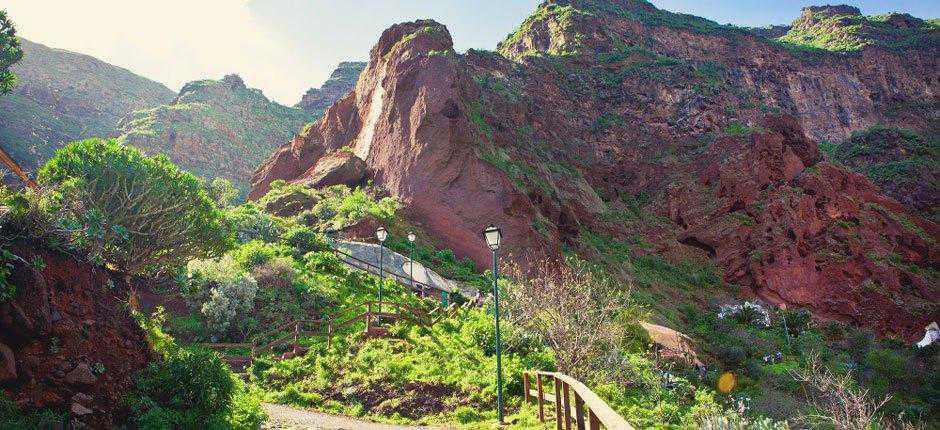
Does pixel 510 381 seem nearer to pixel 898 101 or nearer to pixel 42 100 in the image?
pixel 898 101

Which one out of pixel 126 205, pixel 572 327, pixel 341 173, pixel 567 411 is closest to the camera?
pixel 567 411

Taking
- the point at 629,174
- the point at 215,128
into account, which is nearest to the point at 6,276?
the point at 629,174

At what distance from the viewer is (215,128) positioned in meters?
90.5

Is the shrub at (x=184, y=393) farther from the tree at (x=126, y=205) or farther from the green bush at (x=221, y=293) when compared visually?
the green bush at (x=221, y=293)

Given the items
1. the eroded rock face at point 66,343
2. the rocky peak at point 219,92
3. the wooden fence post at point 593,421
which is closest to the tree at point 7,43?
the eroded rock face at point 66,343

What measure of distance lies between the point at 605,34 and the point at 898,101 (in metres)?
47.0

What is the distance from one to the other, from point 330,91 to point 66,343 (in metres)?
123

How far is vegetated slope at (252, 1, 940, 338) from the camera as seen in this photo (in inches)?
1460

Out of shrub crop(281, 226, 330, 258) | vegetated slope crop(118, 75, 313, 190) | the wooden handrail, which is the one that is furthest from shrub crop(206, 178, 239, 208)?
vegetated slope crop(118, 75, 313, 190)

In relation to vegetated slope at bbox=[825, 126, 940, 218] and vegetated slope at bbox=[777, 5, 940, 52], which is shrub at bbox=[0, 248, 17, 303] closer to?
vegetated slope at bbox=[825, 126, 940, 218]

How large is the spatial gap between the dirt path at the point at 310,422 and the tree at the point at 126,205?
Result: 4741 mm

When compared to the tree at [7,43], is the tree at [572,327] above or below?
below

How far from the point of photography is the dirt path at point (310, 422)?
11.7 m

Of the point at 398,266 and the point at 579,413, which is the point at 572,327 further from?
the point at 398,266
